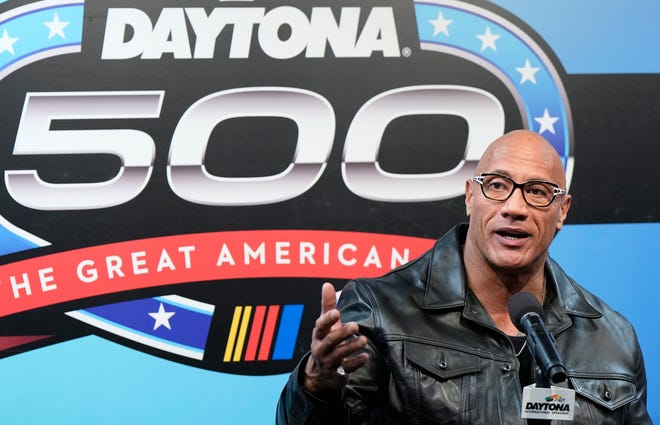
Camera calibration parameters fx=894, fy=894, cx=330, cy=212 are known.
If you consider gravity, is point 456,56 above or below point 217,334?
above

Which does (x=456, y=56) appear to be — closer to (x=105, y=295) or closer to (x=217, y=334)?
(x=217, y=334)

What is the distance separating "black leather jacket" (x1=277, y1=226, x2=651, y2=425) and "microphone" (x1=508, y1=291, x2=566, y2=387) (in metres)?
0.46

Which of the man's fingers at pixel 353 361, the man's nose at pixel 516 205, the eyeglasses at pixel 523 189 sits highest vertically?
the eyeglasses at pixel 523 189

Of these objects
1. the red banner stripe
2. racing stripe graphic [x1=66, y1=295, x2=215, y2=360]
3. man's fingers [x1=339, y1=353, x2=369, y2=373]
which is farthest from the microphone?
racing stripe graphic [x1=66, y1=295, x2=215, y2=360]

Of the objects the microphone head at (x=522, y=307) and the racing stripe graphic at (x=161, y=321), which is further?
the racing stripe graphic at (x=161, y=321)

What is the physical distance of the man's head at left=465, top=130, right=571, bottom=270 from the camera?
6.70ft

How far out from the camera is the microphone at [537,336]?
133 centimetres

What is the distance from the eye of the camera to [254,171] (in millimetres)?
3211

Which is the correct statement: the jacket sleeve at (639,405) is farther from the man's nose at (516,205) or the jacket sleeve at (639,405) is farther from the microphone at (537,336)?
the microphone at (537,336)

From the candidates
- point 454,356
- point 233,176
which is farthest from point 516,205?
point 233,176

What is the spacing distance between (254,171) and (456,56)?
85 centimetres

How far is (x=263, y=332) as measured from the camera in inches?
126

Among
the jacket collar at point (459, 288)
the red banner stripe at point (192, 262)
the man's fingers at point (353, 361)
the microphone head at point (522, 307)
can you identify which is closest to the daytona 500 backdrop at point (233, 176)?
the red banner stripe at point (192, 262)

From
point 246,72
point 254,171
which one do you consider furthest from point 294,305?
point 246,72
